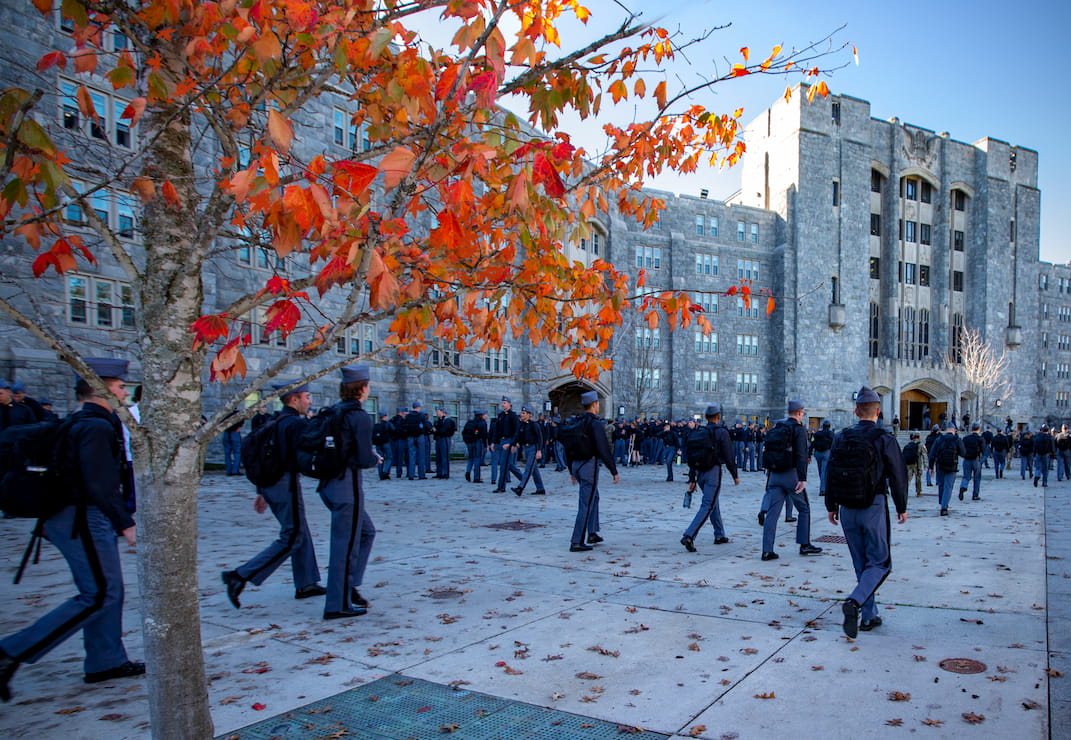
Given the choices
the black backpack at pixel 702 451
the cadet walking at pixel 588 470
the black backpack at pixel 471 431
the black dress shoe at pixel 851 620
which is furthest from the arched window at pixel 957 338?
the black dress shoe at pixel 851 620

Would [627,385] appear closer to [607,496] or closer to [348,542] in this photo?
[607,496]

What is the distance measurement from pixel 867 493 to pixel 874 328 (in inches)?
2179

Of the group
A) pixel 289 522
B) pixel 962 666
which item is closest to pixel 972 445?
pixel 962 666

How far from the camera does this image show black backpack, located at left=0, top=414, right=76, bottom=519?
4328 mm

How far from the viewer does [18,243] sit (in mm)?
15508

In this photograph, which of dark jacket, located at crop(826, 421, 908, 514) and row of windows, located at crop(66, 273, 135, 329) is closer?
dark jacket, located at crop(826, 421, 908, 514)

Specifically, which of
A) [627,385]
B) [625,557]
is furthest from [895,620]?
[627,385]

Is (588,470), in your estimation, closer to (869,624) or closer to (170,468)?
(869,624)

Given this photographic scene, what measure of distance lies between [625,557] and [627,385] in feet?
116

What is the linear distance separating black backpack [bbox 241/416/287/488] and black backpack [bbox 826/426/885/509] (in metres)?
4.82

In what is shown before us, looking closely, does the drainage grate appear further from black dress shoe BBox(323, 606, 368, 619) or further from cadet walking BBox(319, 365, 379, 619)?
black dress shoe BBox(323, 606, 368, 619)

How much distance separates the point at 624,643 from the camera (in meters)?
5.12

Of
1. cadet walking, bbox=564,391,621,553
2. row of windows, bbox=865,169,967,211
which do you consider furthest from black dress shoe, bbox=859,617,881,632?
row of windows, bbox=865,169,967,211

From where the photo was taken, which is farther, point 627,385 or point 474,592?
point 627,385
